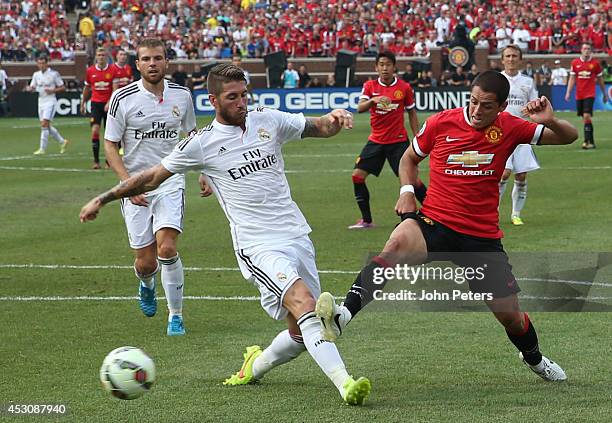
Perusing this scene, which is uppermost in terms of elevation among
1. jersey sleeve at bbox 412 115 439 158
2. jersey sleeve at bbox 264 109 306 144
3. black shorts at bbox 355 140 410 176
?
jersey sleeve at bbox 264 109 306 144

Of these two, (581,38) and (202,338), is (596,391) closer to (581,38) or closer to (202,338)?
(202,338)

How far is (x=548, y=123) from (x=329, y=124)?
1.45 metres

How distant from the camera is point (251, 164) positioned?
7.49m

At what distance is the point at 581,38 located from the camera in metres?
42.8

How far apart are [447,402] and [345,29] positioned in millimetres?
40833

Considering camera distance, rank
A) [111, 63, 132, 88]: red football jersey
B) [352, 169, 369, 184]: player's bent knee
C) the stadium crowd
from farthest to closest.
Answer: the stadium crowd
[111, 63, 132, 88]: red football jersey
[352, 169, 369, 184]: player's bent knee

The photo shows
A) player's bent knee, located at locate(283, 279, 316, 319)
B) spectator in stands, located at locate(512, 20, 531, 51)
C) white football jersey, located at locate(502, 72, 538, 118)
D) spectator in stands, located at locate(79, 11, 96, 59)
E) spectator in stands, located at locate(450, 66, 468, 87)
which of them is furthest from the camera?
spectator in stands, located at locate(79, 11, 96, 59)

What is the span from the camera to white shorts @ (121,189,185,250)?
989 cm

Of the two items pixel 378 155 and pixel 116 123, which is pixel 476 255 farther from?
pixel 378 155

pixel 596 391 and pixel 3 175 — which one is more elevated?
pixel 596 391

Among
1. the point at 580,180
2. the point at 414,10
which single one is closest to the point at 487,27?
the point at 414,10

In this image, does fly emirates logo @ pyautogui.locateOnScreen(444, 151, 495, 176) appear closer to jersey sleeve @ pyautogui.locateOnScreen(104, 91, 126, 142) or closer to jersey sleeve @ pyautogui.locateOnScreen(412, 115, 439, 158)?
jersey sleeve @ pyautogui.locateOnScreen(412, 115, 439, 158)

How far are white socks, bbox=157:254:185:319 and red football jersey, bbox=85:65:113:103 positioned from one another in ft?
55.9

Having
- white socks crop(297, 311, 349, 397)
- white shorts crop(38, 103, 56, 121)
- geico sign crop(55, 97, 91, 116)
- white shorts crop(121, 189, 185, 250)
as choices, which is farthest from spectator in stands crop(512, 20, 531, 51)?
white socks crop(297, 311, 349, 397)
